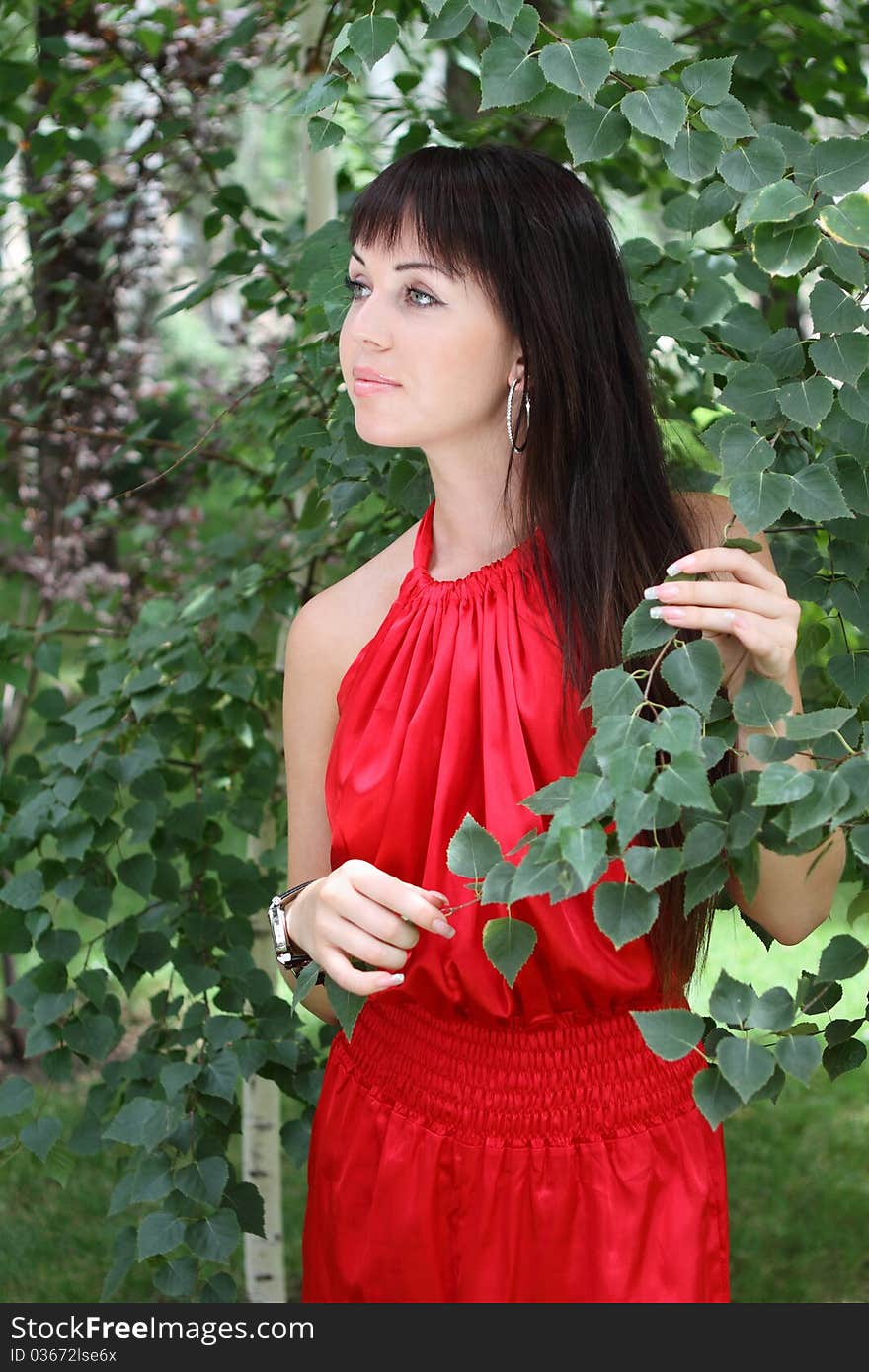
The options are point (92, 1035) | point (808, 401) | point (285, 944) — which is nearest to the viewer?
point (808, 401)

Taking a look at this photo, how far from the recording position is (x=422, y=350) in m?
1.58

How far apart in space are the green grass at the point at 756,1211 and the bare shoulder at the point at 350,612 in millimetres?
1437

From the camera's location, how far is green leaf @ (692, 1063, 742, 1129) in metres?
1.12

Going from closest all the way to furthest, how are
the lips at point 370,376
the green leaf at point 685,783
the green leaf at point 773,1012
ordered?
1. the green leaf at point 685,783
2. the green leaf at point 773,1012
3. the lips at point 370,376

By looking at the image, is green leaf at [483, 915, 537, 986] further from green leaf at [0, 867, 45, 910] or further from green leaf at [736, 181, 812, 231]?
green leaf at [0, 867, 45, 910]

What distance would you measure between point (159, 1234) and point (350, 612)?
2.80ft

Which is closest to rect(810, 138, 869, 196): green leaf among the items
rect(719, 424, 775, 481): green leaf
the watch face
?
rect(719, 424, 775, 481): green leaf

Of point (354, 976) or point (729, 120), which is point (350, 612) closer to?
point (354, 976)

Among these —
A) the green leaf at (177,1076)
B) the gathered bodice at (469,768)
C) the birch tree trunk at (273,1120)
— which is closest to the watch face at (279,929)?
the gathered bodice at (469,768)

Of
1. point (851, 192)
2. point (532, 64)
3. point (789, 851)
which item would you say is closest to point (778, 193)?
point (851, 192)

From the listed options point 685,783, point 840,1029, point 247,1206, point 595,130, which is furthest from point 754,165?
point 247,1206

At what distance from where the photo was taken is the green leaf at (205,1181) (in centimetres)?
190

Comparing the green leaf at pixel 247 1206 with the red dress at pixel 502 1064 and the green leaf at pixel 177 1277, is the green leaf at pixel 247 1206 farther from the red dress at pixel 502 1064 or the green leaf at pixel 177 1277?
the red dress at pixel 502 1064

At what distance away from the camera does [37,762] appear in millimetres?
2477
